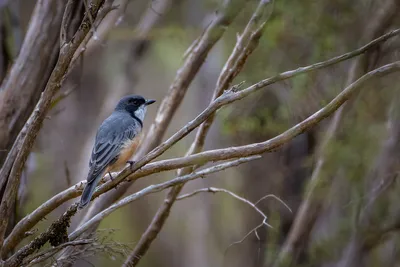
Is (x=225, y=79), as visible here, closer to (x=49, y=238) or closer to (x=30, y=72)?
(x=30, y=72)

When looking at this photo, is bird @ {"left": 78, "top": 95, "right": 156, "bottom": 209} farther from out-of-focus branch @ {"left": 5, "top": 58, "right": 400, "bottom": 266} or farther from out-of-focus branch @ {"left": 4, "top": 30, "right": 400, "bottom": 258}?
out-of-focus branch @ {"left": 5, "top": 58, "right": 400, "bottom": 266}

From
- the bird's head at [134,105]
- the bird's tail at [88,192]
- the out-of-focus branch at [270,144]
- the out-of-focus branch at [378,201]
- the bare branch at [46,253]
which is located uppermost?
the out-of-focus branch at [378,201]

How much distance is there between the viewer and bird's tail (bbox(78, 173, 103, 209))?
13.0 ft

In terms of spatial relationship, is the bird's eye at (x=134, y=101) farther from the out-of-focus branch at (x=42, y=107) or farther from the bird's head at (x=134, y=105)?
the out-of-focus branch at (x=42, y=107)

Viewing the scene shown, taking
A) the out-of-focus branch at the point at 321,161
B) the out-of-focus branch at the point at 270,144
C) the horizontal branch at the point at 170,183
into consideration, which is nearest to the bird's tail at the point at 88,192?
the horizontal branch at the point at 170,183

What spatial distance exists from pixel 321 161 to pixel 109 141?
8.54 ft

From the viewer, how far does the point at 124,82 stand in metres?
9.58

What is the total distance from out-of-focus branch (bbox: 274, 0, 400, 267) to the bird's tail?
9.88 ft

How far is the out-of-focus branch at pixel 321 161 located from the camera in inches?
260

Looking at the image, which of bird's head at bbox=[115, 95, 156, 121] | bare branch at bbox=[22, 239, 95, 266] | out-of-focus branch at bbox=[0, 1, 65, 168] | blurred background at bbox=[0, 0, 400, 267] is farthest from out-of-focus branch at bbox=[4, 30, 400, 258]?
bird's head at bbox=[115, 95, 156, 121]

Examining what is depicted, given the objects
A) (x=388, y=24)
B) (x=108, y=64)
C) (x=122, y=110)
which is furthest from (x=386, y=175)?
(x=108, y=64)

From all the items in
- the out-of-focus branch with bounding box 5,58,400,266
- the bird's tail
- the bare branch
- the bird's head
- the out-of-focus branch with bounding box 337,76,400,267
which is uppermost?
the out-of-focus branch with bounding box 337,76,400,267

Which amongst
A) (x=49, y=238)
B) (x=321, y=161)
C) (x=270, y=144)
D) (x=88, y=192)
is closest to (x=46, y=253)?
(x=49, y=238)

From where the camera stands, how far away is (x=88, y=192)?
4176mm
